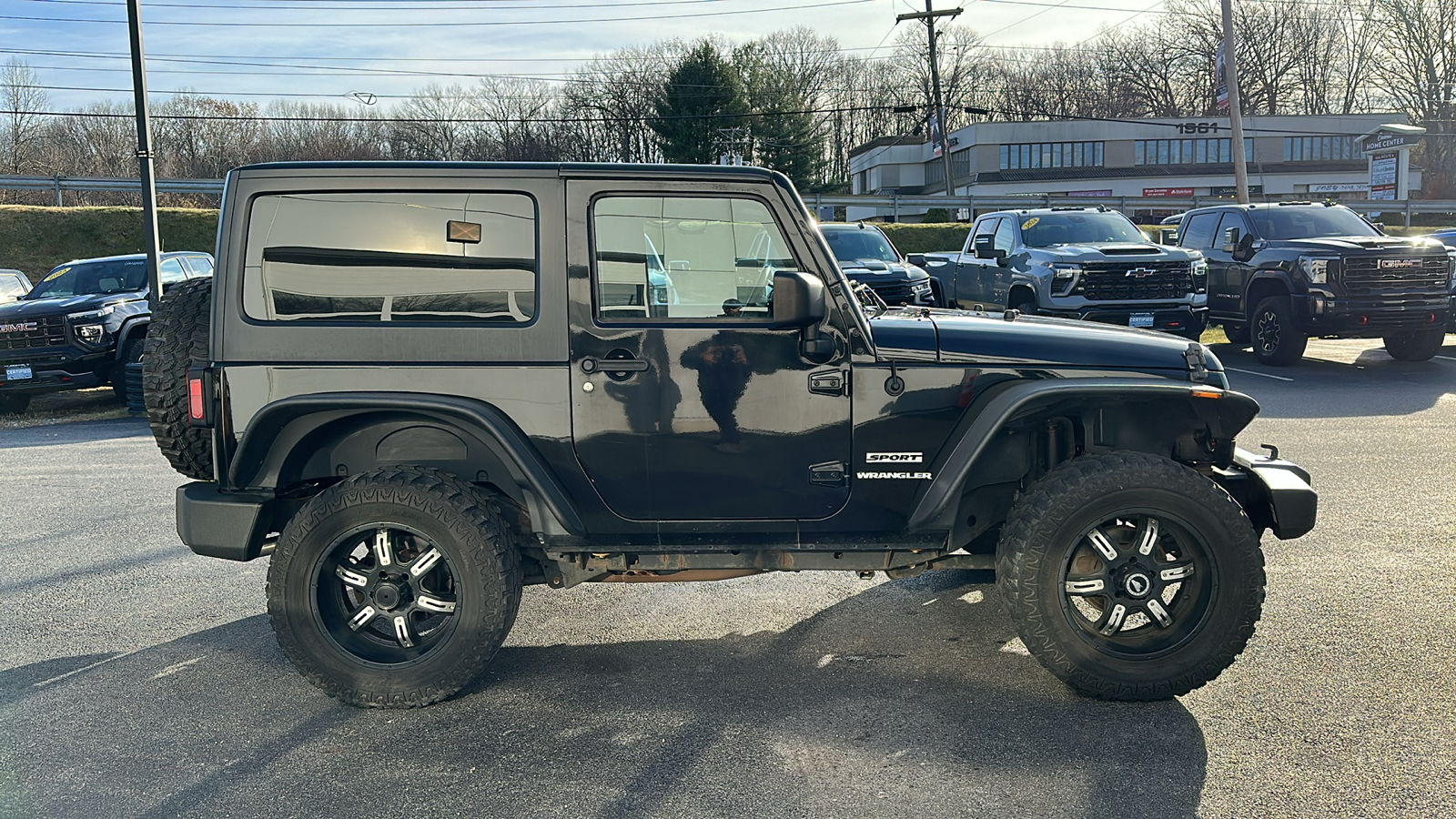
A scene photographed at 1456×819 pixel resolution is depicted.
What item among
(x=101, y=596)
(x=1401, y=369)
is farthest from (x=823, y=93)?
(x=101, y=596)

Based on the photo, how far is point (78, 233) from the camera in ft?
98.7

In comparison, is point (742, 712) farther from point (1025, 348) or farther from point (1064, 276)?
point (1064, 276)

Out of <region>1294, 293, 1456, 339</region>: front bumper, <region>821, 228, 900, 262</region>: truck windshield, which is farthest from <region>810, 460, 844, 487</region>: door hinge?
<region>821, 228, 900, 262</region>: truck windshield

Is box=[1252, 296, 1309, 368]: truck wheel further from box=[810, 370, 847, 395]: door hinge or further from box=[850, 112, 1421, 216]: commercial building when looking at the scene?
box=[850, 112, 1421, 216]: commercial building

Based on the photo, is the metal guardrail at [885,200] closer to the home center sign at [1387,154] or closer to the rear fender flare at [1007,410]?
the home center sign at [1387,154]

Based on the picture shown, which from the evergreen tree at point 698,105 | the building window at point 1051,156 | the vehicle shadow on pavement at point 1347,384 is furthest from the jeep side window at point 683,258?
the building window at point 1051,156

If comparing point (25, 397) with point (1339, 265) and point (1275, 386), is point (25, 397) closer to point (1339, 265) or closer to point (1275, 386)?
point (1275, 386)

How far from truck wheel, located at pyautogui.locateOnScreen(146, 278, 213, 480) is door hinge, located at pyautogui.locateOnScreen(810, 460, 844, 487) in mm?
2347

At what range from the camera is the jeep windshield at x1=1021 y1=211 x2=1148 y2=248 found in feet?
50.1

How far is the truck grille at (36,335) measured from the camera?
12.9 m

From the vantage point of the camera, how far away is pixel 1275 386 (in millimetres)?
12805

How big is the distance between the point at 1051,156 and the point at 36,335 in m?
72.1

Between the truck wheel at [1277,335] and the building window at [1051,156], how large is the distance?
63828mm

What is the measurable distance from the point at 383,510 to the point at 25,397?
1260 centimetres
